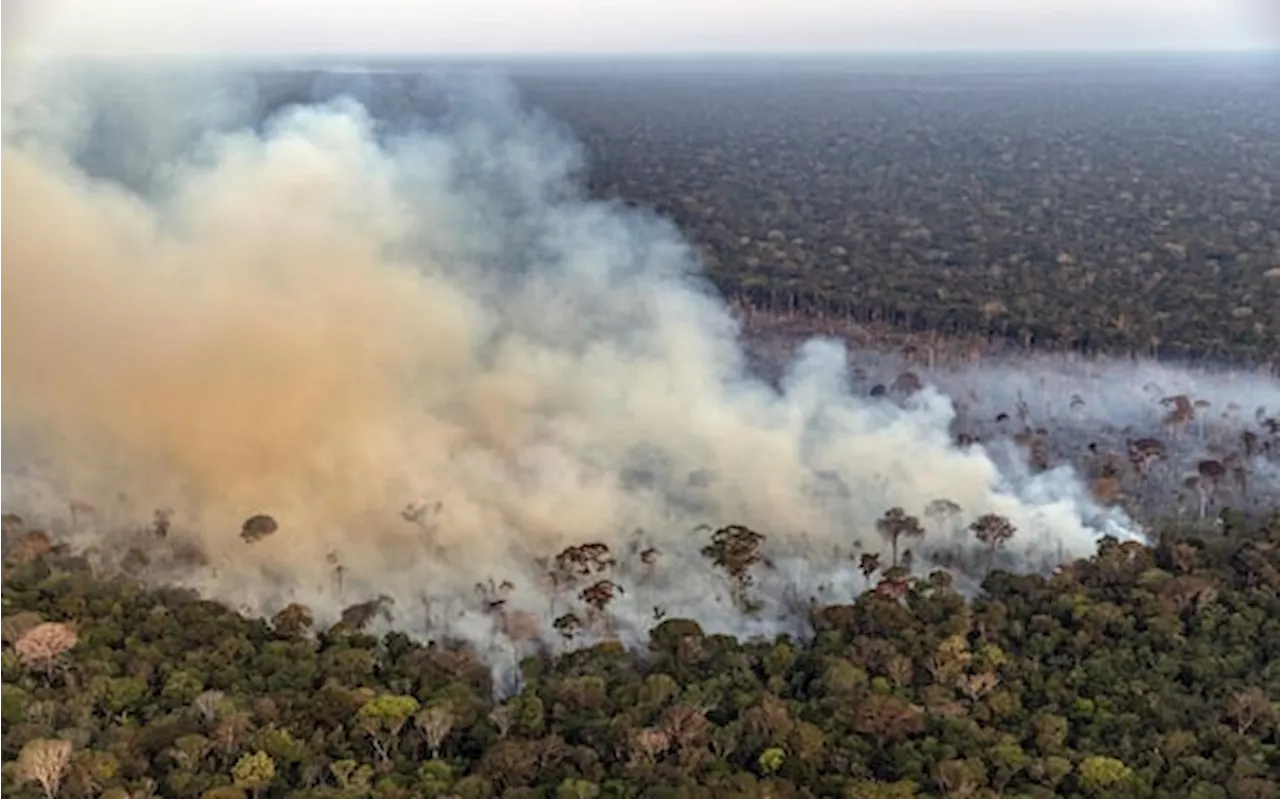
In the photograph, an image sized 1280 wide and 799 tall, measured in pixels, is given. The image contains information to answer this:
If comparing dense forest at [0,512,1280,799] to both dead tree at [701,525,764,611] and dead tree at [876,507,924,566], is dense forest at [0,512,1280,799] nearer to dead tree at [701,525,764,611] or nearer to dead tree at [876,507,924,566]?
dead tree at [701,525,764,611]

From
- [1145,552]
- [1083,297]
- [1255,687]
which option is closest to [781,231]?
[1083,297]

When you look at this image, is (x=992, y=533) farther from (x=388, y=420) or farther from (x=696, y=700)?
(x=388, y=420)

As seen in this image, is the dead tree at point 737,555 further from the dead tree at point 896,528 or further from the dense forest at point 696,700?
the dead tree at point 896,528

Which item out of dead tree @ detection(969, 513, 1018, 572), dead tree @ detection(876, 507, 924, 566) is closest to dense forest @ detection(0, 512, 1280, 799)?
dead tree @ detection(969, 513, 1018, 572)

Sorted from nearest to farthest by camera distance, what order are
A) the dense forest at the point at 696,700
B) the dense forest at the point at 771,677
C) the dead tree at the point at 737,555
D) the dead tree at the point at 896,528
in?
the dense forest at the point at 696,700 → the dense forest at the point at 771,677 → the dead tree at the point at 737,555 → the dead tree at the point at 896,528

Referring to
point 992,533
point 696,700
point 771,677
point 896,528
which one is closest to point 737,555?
point 896,528

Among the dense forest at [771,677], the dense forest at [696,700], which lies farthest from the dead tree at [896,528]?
the dense forest at [696,700]

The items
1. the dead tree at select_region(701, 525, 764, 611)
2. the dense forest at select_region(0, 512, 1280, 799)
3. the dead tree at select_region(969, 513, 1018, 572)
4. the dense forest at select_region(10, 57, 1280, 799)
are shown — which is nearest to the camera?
the dense forest at select_region(0, 512, 1280, 799)
